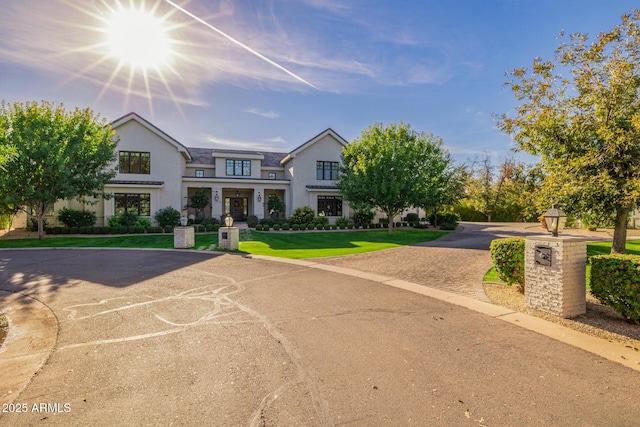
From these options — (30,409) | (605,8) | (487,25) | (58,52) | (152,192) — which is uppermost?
(487,25)

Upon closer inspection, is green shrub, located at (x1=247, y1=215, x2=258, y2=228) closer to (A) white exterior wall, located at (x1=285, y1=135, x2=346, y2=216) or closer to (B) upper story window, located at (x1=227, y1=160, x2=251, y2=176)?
(A) white exterior wall, located at (x1=285, y1=135, x2=346, y2=216)

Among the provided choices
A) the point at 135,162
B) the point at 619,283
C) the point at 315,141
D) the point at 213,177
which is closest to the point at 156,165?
the point at 135,162

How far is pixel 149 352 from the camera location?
15.5 ft

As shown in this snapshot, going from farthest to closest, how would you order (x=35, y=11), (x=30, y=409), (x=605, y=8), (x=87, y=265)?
(x=87, y=265)
(x=605, y=8)
(x=35, y=11)
(x=30, y=409)

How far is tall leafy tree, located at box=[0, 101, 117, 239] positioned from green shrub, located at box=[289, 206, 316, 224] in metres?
15.1

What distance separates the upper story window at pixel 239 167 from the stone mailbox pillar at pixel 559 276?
29457 millimetres

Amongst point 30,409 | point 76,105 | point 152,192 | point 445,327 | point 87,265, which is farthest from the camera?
point 152,192

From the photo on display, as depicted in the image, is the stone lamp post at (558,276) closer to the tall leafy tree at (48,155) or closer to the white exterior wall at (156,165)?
the tall leafy tree at (48,155)

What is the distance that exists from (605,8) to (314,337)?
50.4 ft

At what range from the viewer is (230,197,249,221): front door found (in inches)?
1353

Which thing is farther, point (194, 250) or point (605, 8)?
point (194, 250)

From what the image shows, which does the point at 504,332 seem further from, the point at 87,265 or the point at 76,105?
the point at 76,105

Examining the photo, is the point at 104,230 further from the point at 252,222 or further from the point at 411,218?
the point at 411,218

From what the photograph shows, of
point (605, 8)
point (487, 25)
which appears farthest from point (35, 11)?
point (605, 8)
